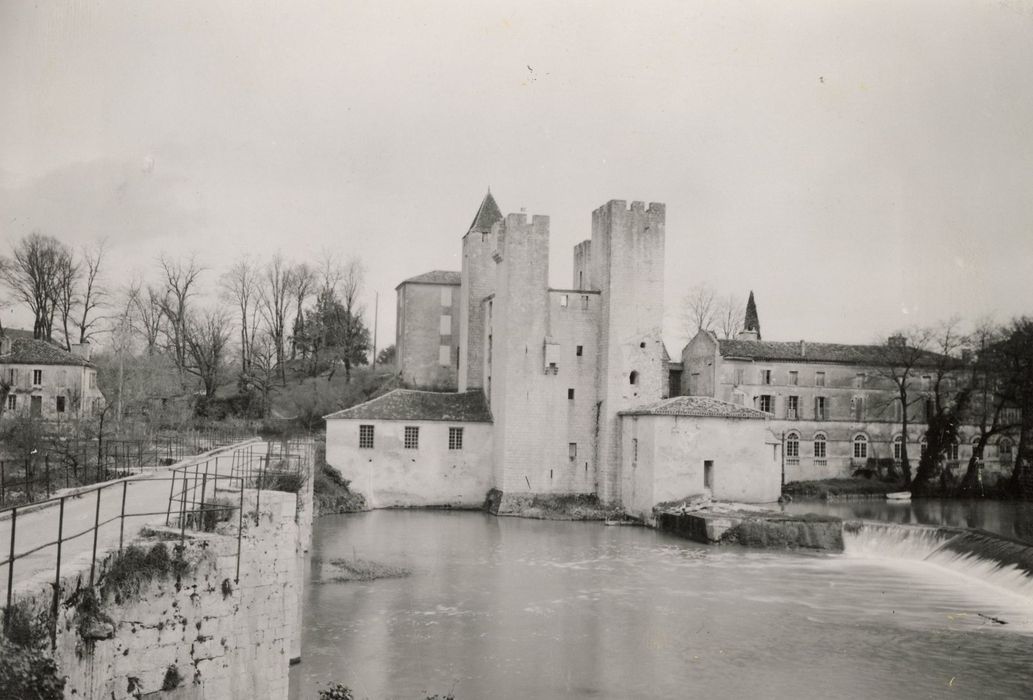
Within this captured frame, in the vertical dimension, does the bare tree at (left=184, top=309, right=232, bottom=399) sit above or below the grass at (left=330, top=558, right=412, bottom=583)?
above

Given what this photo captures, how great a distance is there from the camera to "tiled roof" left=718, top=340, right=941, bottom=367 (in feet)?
146

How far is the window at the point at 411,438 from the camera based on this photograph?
1347 inches

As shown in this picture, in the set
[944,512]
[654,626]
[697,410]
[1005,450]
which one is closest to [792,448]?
[1005,450]

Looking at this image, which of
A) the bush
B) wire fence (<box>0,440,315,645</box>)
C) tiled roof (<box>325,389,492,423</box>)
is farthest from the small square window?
the bush

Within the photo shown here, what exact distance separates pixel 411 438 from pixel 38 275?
18561mm

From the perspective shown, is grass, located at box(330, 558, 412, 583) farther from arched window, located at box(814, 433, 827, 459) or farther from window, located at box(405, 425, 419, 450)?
arched window, located at box(814, 433, 827, 459)

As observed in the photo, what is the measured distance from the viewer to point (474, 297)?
128ft

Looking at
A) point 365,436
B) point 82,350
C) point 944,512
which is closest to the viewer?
point 944,512

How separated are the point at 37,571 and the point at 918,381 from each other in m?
44.1

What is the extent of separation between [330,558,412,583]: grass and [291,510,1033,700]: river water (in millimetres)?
398

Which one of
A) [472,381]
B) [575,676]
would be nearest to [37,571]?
[575,676]

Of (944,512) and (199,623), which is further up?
(199,623)

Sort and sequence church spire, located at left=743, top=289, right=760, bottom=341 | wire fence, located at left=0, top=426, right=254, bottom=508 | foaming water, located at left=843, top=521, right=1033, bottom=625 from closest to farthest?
wire fence, located at left=0, top=426, right=254, bottom=508 < foaming water, located at left=843, top=521, right=1033, bottom=625 < church spire, located at left=743, top=289, right=760, bottom=341

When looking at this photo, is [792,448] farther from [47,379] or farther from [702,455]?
[47,379]
